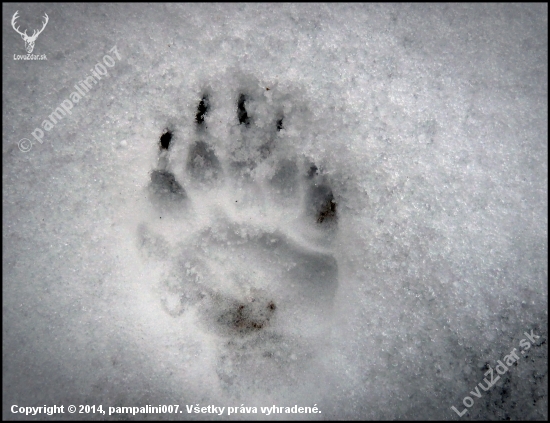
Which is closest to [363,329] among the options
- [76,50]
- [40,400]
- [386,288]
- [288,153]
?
[386,288]

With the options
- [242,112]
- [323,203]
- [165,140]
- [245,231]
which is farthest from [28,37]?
[323,203]

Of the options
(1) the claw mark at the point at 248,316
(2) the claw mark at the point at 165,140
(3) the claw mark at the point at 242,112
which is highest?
(3) the claw mark at the point at 242,112

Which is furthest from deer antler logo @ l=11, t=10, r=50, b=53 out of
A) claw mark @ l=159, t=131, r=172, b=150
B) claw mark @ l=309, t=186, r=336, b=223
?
claw mark @ l=309, t=186, r=336, b=223

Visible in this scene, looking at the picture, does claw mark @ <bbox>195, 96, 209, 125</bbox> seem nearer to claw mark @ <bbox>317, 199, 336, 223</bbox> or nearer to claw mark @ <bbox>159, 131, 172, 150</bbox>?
claw mark @ <bbox>159, 131, 172, 150</bbox>

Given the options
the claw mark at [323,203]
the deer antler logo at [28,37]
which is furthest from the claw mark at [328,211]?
the deer antler logo at [28,37]

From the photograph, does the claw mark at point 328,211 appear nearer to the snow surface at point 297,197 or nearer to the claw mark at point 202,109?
the snow surface at point 297,197

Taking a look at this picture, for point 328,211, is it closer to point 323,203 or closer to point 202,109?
point 323,203
